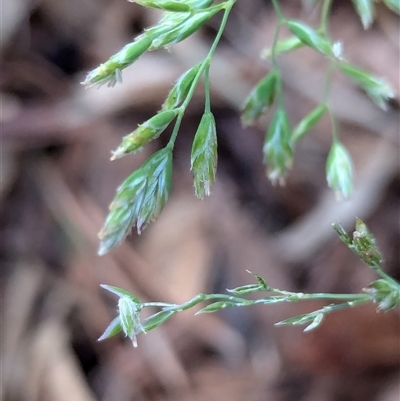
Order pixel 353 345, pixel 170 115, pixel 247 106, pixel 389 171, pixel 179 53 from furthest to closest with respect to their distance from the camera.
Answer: pixel 179 53 < pixel 389 171 < pixel 353 345 < pixel 247 106 < pixel 170 115

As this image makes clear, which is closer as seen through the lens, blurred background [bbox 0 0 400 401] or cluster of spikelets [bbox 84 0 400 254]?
cluster of spikelets [bbox 84 0 400 254]

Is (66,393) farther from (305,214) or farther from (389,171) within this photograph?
(389,171)

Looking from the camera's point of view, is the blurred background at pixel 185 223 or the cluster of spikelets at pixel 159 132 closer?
the cluster of spikelets at pixel 159 132

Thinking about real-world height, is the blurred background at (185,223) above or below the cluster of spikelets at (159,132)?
below

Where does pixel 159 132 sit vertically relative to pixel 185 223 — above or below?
above

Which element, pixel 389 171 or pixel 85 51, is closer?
pixel 389 171

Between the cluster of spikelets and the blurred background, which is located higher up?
the cluster of spikelets

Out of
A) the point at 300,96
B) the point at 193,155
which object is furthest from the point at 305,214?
the point at 193,155

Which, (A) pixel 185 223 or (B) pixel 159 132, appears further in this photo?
(A) pixel 185 223
